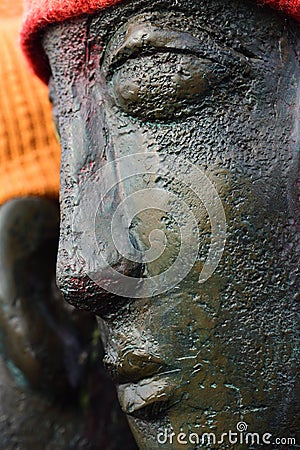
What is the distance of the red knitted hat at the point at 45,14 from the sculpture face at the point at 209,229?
2 cm

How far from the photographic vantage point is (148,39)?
2.74ft

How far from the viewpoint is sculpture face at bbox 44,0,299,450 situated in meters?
0.83

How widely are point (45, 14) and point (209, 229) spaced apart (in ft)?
1.12

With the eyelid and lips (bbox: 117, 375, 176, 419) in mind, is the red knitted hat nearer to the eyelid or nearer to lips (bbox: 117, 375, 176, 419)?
the eyelid

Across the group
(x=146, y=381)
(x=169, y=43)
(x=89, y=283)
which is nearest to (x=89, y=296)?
(x=89, y=283)

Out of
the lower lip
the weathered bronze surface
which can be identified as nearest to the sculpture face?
the lower lip

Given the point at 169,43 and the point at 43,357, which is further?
the point at 43,357

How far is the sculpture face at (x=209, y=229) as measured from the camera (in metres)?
0.83

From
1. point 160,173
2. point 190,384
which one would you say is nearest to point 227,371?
point 190,384

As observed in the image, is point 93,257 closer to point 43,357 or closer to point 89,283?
point 89,283

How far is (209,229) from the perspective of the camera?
2.75 ft

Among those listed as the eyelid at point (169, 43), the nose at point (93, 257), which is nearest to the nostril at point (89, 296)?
the nose at point (93, 257)

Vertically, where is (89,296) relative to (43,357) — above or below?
above

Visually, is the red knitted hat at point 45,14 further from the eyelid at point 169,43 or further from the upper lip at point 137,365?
the upper lip at point 137,365
